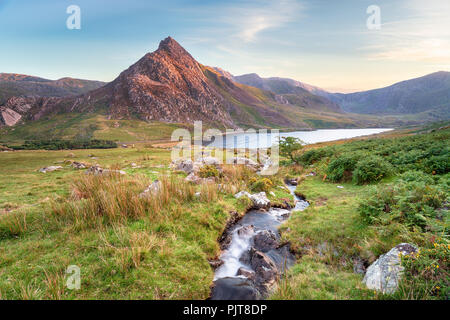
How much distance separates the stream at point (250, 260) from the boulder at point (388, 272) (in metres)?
2.20

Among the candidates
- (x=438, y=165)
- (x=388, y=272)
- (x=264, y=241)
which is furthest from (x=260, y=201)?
(x=438, y=165)

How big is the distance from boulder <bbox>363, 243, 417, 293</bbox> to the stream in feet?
7.23

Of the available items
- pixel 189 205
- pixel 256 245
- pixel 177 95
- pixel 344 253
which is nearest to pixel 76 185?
Result: pixel 189 205

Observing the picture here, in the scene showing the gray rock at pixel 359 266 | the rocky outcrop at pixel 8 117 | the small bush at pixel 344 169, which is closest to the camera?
the gray rock at pixel 359 266

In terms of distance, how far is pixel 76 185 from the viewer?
9648mm

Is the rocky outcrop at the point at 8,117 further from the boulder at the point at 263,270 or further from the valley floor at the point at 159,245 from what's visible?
the boulder at the point at 263,270

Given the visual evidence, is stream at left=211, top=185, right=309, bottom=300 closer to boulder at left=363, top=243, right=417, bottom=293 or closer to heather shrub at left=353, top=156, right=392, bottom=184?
boulder at left=363, top=243, right=417, bottom=293

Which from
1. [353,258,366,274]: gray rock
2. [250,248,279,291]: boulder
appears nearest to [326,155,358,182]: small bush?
[353,258,366,274]: gray rock

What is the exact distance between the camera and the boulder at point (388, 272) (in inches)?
178

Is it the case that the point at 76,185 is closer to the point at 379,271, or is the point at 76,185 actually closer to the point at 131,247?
the point at 131,247

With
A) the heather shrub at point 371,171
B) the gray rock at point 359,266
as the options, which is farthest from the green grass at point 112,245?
the heather shrub at point 371,171

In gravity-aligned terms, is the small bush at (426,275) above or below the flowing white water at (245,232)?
above

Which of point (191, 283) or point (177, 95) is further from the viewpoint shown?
point (177, 95)
